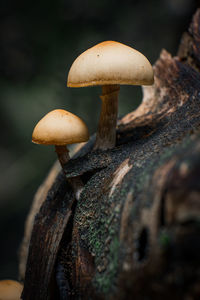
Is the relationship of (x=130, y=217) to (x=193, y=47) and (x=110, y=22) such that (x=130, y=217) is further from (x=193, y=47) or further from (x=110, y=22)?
(x=110, y=22)

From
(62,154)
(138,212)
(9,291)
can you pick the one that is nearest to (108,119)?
(62,154)

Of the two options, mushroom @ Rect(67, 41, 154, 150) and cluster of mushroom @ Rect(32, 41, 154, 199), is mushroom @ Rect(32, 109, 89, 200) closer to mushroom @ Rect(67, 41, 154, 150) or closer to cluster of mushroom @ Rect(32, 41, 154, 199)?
cluster of mushroom @ Rect(32, 41, 154, 199)

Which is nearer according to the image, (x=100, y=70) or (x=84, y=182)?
(x=100, y=70)

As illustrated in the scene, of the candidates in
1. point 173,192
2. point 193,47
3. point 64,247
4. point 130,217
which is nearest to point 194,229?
point 173,192

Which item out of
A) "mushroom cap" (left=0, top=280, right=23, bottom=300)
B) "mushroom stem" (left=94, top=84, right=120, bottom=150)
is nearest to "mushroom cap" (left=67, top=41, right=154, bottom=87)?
"mushroom stem" (left=94, top=84, right=120, bottom=150)

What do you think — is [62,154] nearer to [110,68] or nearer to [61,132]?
[61,132]
